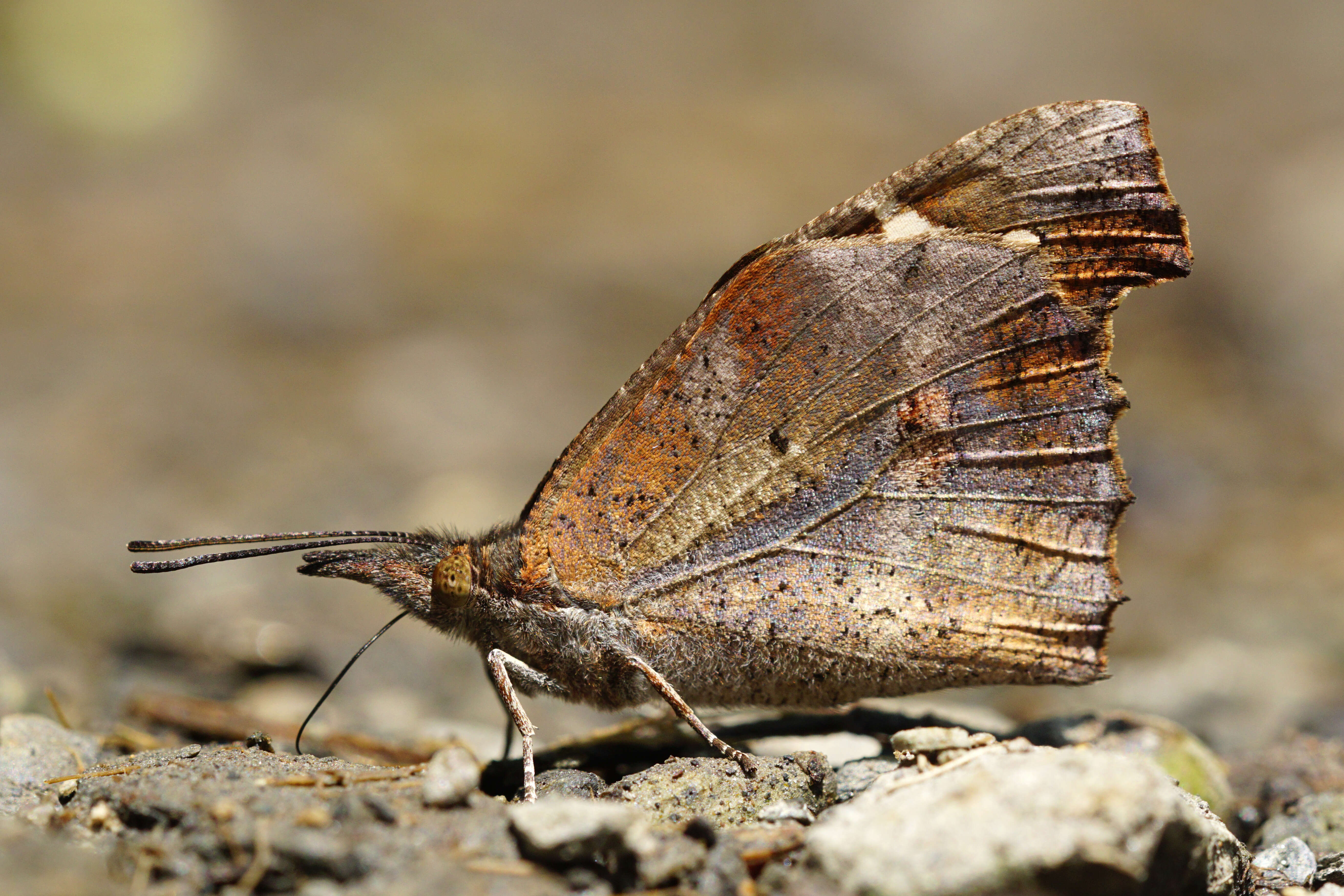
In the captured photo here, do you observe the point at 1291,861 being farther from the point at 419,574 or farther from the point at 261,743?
the point at 261,743

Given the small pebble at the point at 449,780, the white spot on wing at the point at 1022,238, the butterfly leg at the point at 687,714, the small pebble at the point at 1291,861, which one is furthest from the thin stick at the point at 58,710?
the small pebble at the point at 1291,861

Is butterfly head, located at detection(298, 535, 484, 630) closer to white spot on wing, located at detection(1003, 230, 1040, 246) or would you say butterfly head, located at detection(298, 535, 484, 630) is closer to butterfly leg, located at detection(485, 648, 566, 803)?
butterfly leg, located at detection(485, 648, 566, 803)

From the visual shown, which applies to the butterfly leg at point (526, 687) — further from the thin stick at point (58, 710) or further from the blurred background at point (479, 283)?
the thin stick at point (58, 710)

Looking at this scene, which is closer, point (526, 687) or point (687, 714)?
point (687, 714)

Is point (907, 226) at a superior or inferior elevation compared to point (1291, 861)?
superior

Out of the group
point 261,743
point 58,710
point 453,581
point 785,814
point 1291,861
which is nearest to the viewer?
point 785,814

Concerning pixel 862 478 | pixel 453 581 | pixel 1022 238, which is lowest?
pixel 453 581

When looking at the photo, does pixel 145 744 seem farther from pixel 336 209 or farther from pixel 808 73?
pixel 808 73

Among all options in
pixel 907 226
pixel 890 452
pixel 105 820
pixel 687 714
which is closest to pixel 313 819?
pixel 105 820
